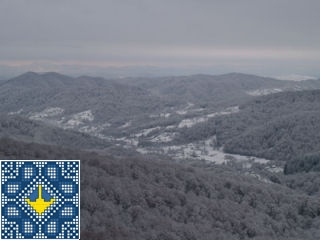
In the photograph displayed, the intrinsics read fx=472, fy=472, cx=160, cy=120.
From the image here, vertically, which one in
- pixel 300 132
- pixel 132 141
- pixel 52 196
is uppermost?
pixel 52 196

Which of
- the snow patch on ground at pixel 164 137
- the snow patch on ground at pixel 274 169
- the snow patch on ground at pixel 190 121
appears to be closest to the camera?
the snow patch on ground at pixel 274 169

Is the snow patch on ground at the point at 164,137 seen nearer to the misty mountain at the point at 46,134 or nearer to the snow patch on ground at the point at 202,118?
the snow patch on ground at the point at 202,118

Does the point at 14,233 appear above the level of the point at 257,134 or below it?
above

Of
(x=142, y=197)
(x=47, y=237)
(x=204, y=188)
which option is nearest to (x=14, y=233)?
(x=47, y=237)

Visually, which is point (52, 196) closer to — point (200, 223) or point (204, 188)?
point (200, 223)

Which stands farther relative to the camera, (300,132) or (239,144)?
(239,144)

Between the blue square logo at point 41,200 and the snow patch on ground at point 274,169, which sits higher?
the blue square logo at point 41,200

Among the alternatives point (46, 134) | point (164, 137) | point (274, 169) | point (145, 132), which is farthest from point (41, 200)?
point (145, 132)

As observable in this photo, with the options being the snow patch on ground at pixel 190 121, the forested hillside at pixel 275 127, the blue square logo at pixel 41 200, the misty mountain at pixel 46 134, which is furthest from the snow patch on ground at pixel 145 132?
the blue square logo at pixel 41 200
